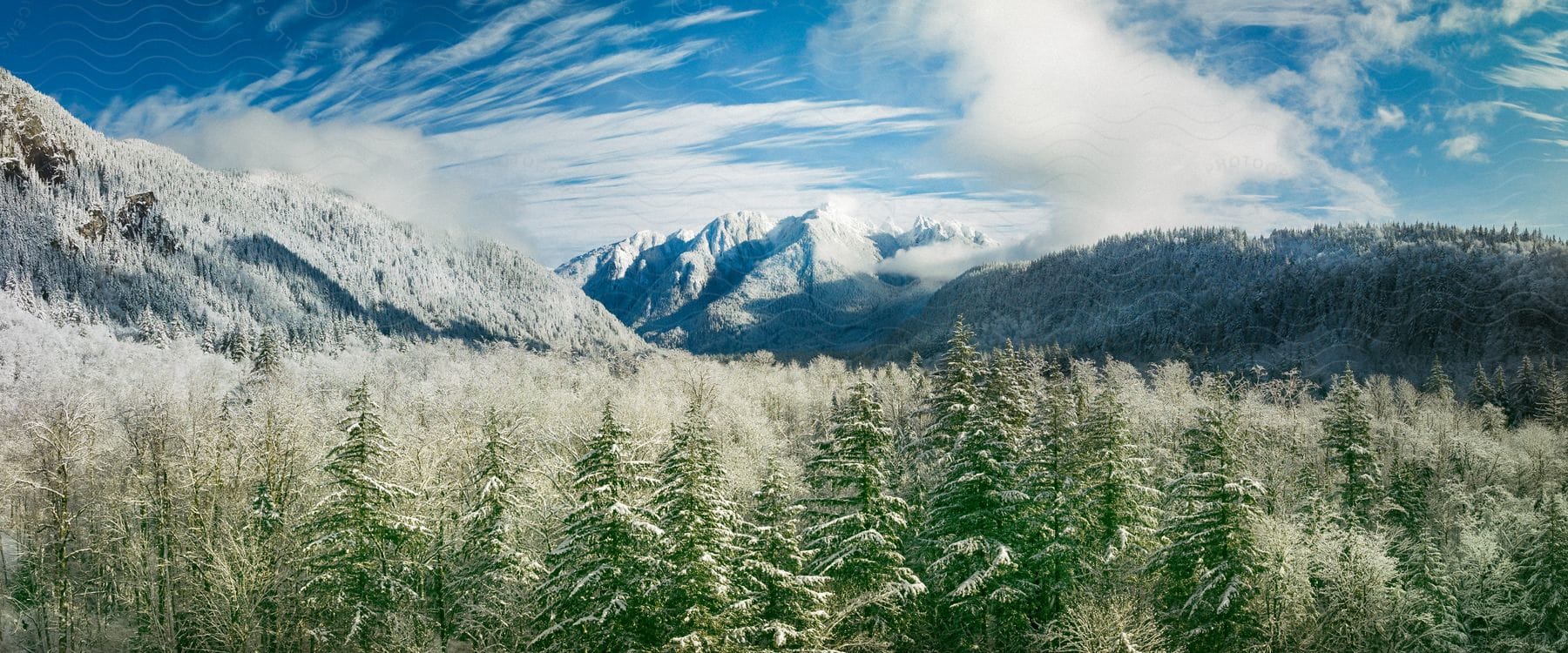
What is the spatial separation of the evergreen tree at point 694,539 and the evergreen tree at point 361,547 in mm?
10715

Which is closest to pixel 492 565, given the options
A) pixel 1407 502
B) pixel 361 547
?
pixel 361 547

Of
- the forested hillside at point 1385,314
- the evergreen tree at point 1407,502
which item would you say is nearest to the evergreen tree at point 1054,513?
the evergreen tree at point 1407,502

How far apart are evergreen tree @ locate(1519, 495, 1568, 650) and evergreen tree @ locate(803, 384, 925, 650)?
26.2 metres

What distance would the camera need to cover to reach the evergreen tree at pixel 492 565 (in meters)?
23.2

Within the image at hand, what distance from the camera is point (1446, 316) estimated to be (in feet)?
490

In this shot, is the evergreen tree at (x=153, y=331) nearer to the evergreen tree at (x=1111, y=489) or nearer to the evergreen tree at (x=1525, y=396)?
the evergreen tree at (x=1111, y=489)

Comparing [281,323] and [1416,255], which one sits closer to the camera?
[281,323]

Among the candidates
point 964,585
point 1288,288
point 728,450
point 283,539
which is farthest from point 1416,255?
point 283,539

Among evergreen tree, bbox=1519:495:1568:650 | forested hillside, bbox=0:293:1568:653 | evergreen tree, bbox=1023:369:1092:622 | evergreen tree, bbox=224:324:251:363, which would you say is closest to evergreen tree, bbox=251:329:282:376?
evergreen tree, bbox=224:324:251:363

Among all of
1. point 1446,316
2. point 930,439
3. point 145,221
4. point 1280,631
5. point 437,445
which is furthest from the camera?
point 145,221

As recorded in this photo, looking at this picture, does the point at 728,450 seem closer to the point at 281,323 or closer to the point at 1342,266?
the point at 281,323

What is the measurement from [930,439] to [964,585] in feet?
19.3

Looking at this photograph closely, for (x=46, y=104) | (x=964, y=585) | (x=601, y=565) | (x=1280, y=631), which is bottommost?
(x=1280, y=631)

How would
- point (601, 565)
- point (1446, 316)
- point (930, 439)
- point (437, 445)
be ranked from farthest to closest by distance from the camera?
point (1446, 316)
point (437, 445)
point (930, 439)
point (601, 565)
